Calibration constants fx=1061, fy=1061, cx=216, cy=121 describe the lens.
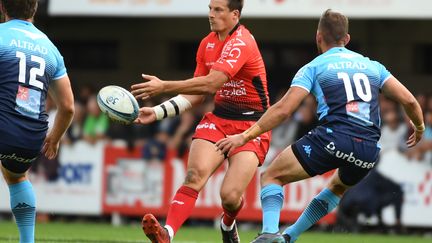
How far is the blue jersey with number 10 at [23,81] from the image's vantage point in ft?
27.3

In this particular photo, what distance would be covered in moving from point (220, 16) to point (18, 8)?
6.99 ft

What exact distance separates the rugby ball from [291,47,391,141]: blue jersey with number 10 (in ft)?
4.56

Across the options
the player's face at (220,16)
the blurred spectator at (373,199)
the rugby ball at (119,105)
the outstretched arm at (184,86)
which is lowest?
the blurred spectator at (373,199)

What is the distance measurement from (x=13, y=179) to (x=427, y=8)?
8699 millimetres

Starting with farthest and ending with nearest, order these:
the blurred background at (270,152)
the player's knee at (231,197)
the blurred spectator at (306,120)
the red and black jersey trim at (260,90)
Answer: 1. the blurred spectator at (306,120)
2. the blurred background at (270,152)
3. the red and black jersey trim at (260,90)
4. the player's knee at (231,197)

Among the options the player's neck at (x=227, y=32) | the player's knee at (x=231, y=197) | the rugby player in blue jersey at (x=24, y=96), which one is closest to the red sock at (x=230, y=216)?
the player's knee at (x=231, y=197)

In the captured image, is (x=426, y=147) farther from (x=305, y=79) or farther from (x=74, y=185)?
(x=305, y=79)

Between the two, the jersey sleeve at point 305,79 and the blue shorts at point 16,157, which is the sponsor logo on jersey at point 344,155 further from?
the blue shorts at point 16,157

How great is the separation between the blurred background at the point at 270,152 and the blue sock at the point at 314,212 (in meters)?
6.11

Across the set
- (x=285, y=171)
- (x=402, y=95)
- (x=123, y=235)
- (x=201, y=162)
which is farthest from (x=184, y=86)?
(x=123, y=235)

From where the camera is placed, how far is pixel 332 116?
8984 mm

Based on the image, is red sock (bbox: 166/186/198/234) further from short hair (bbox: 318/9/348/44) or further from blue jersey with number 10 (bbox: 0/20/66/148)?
short hair (bbox: 318/9/348/44)

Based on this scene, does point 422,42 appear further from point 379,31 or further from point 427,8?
point 427,8

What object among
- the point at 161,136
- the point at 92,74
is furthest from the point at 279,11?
the point at 92,74
